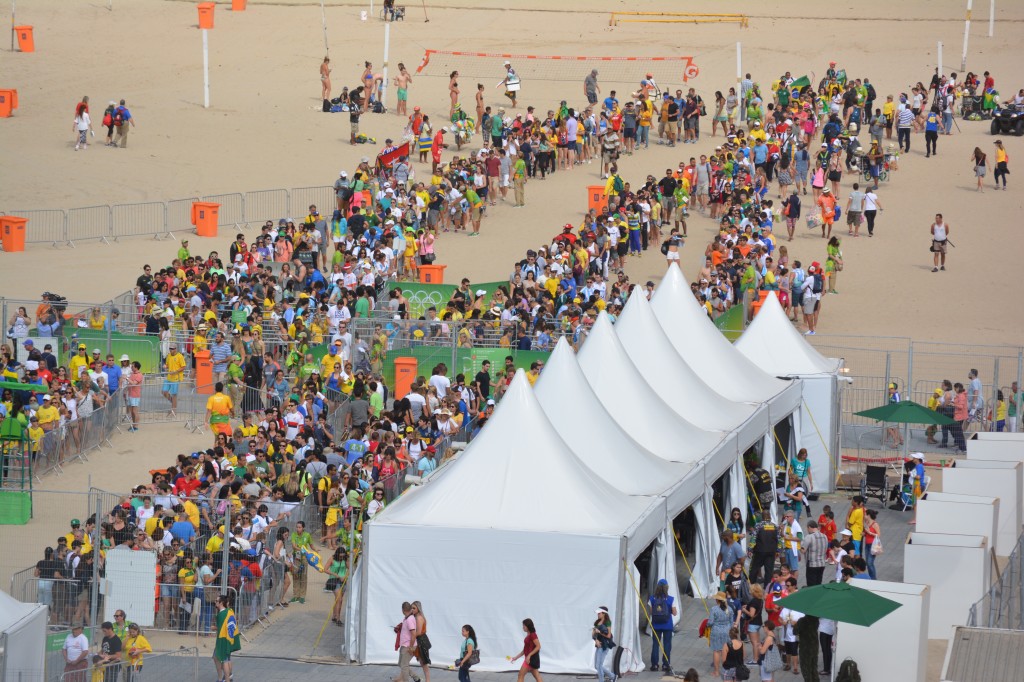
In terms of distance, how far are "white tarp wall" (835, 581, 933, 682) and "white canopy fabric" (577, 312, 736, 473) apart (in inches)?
196

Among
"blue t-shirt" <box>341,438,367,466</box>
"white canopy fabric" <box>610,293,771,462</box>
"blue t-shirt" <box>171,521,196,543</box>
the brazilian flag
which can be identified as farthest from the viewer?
"blue t-shirt" <box>341,438,367,466</box>

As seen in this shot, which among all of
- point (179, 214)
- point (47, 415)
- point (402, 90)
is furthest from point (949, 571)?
point (402, 90)

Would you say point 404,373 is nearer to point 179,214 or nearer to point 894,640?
point 894,640

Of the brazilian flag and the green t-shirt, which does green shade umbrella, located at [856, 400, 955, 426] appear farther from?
the brazilian flag

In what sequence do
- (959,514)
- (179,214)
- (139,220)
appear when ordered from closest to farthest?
(959,514) < (139,220) < (179,214)

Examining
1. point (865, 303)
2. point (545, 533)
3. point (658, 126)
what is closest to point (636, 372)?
point (545, 533)

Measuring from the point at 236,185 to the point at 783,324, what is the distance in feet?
62.1

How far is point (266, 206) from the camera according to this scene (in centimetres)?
3978

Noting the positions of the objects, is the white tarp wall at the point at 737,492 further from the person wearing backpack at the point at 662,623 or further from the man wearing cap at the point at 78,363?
the man wearing cap at the point at 78,363

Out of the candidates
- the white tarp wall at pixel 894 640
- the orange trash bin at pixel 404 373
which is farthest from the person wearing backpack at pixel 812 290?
the white tarp wall at pixel 894 640

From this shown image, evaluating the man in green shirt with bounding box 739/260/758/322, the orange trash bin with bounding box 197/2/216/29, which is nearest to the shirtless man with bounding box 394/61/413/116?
the orange trash bin with bounding box 197/2/216/29

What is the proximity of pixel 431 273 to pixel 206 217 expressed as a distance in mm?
7385

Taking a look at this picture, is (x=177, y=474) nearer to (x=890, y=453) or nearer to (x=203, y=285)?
(x=203, y=285)

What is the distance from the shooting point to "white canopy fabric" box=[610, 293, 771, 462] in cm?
2286
